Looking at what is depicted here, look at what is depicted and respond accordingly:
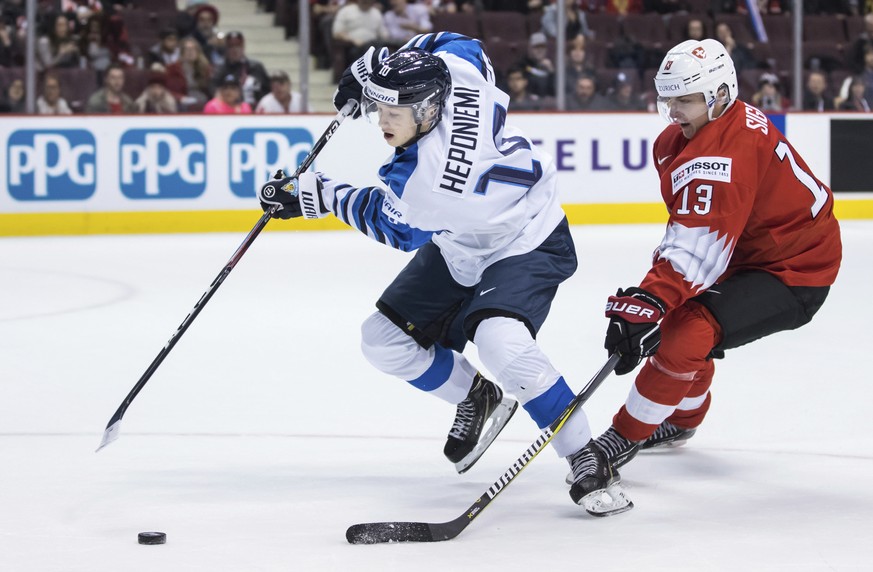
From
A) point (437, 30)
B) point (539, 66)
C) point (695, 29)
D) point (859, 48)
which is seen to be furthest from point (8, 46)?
point (859, 48)

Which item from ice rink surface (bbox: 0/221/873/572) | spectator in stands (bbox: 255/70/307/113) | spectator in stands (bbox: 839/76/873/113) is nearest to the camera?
ice rink surface (bbox: 0/221/873/572)

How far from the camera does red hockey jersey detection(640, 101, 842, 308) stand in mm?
3139

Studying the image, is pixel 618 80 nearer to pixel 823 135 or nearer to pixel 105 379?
pixel 823 135

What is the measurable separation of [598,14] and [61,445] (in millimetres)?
6978

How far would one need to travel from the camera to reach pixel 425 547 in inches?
112

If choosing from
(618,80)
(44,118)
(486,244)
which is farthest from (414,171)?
(618,80)

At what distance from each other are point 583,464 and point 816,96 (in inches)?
296

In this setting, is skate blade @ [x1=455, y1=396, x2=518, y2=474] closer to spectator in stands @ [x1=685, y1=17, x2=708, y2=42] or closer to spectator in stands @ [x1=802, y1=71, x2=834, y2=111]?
spectator in stands @ [x1=685, y1=17, x2=708, y2=42]

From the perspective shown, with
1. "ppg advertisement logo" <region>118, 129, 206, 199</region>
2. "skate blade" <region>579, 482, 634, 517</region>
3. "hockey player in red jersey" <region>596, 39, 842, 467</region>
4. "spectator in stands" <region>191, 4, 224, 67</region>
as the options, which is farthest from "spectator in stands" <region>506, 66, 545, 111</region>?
"skate blade" <region>579, 482, 634, 517</region>

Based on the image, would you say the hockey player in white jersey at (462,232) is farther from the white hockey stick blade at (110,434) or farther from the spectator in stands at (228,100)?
the spectator in stands at (228,100)

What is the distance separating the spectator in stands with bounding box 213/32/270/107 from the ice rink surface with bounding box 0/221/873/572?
10.3ft

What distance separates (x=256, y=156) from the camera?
9.19 m

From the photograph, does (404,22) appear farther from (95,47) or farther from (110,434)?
(110,434)

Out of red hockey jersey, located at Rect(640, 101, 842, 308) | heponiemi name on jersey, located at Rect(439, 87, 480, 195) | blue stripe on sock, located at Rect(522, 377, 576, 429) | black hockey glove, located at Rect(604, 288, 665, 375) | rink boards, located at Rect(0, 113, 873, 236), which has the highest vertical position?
heponiemi name on jersey, located at Rect(439, 87, 480, 195)
